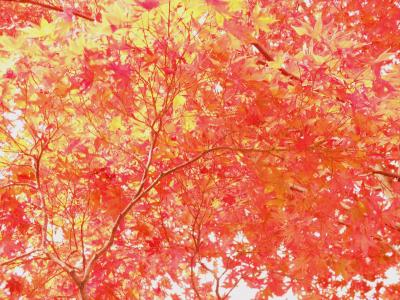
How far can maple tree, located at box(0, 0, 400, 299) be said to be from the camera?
2.43 meters

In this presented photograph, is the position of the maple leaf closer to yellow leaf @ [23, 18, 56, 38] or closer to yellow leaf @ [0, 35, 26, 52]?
yellow leaf @ [23, 18, 56, 38]

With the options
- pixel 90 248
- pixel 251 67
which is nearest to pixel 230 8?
pixel 251 67

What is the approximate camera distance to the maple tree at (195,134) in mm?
2428

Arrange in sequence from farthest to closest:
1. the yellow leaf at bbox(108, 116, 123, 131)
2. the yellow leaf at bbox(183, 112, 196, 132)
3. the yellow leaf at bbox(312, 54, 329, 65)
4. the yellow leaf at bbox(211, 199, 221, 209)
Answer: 1. the yellow leaf at bbox(211, 199, 221, 209)
2. the yellow leaf at bbox(183, 112, 196, 132)
3. the yellow leaf at bbox(108, 116, 123, 131)
4. the yellow leaf at bbox(312, 54, 329, 65)

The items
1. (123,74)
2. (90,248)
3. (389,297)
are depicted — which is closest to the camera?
(123,74)

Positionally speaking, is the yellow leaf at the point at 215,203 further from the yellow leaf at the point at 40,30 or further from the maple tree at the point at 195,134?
the yellow leaf at the point at 40,30

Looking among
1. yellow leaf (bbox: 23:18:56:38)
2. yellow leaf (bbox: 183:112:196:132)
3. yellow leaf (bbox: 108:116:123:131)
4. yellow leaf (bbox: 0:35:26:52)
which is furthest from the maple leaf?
yellow leaf (bbox: 183:112:196:132)

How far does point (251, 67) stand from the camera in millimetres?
2676

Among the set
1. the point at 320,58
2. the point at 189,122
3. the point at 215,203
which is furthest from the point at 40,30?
the point at 215,203

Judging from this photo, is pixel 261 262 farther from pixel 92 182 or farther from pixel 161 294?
pixel 92 182

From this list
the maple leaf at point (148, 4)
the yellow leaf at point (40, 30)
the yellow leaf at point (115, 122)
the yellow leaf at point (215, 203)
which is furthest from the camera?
the yellow leaf at point (215, 203)

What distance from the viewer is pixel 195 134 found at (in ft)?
10.4

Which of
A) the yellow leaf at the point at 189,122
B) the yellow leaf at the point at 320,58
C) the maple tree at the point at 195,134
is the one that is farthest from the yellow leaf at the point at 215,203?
the yellow leaf at the point at 320,58

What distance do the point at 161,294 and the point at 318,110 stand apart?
3.14 m
